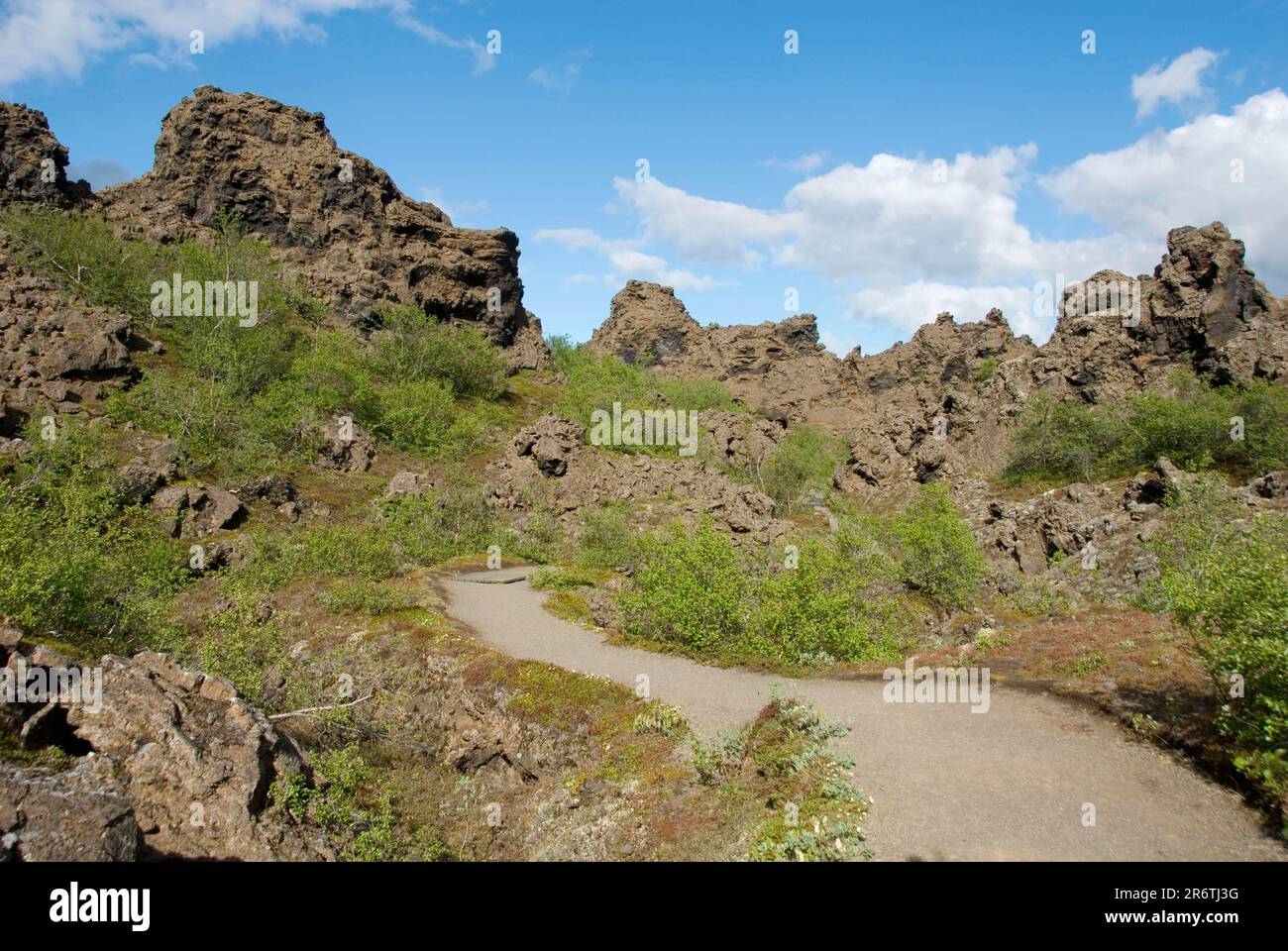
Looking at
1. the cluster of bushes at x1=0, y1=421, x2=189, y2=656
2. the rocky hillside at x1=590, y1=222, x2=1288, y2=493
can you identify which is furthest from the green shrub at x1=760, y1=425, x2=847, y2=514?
the cluster of bushes at x1=0, y1=421, x2=189, y2=656

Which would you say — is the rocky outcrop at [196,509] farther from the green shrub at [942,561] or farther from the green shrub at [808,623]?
the green shrub at [942,561]

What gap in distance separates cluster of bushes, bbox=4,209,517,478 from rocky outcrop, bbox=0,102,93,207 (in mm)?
3630

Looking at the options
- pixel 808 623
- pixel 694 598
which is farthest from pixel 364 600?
pixel 808 623

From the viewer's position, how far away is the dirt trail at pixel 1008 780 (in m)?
7.32

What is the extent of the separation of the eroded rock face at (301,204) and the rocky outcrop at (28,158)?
661cm

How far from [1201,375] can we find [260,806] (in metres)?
65.0

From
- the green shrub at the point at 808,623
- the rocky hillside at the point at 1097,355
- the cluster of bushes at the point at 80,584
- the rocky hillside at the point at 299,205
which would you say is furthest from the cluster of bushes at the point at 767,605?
the rocky hillside at the point at 299,205

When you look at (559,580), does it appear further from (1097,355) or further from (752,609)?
(1097,355)

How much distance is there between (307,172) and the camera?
7550 centimetres

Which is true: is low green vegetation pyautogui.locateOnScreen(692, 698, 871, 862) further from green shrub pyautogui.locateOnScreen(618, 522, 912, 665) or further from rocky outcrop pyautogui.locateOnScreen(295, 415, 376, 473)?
rocky outcrop pyautogui.locateOnScreen(295, 415, 376, 473)

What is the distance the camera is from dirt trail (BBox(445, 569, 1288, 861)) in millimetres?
7320
